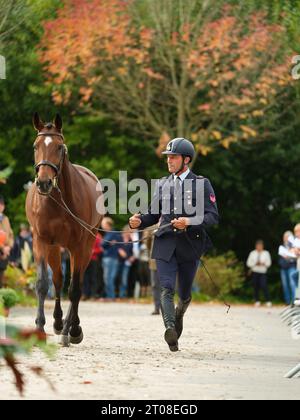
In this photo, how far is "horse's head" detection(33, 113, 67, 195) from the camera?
42.5 feet

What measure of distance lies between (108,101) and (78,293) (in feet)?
64.1

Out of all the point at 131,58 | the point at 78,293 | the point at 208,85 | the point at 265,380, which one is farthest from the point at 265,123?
the point at 265,380

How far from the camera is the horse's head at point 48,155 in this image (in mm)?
12945

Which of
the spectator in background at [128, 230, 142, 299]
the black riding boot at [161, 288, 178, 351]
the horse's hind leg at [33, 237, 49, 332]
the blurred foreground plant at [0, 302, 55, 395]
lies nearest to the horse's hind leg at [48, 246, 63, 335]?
the horse's hind leg at [33, 237, 49, 332]

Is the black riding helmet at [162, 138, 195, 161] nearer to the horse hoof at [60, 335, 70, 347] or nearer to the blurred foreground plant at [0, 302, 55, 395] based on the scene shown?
the horse hoof at [60, 335, 70, 347]

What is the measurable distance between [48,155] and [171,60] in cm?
1923

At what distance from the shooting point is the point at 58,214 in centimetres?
1361

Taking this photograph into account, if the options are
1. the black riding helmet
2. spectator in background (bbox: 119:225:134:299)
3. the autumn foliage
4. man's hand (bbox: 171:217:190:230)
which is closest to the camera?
man's hand (bbox: 171:217:190:230)

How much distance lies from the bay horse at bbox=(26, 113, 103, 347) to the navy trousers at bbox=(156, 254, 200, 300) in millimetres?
1345

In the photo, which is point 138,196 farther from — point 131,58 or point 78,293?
point 78,293

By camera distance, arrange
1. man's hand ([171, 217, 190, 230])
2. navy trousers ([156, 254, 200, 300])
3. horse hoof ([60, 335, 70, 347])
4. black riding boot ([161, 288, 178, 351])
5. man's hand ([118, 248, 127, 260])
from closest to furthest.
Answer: man's hand ([171, 217, 190, 230])
black riding boot ([161, 288, 178, 351])
navy trousers ([156, 254, 200, 300])
horse hoof ([60, 335, 70, 347])
man's hand ([118, 248, 127, 260])

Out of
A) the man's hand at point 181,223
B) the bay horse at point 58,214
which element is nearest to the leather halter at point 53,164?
the bay horse at point 58,214

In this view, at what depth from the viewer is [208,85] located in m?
A: 32.9

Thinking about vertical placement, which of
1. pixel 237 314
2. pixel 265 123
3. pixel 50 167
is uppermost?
pixel 265 123
